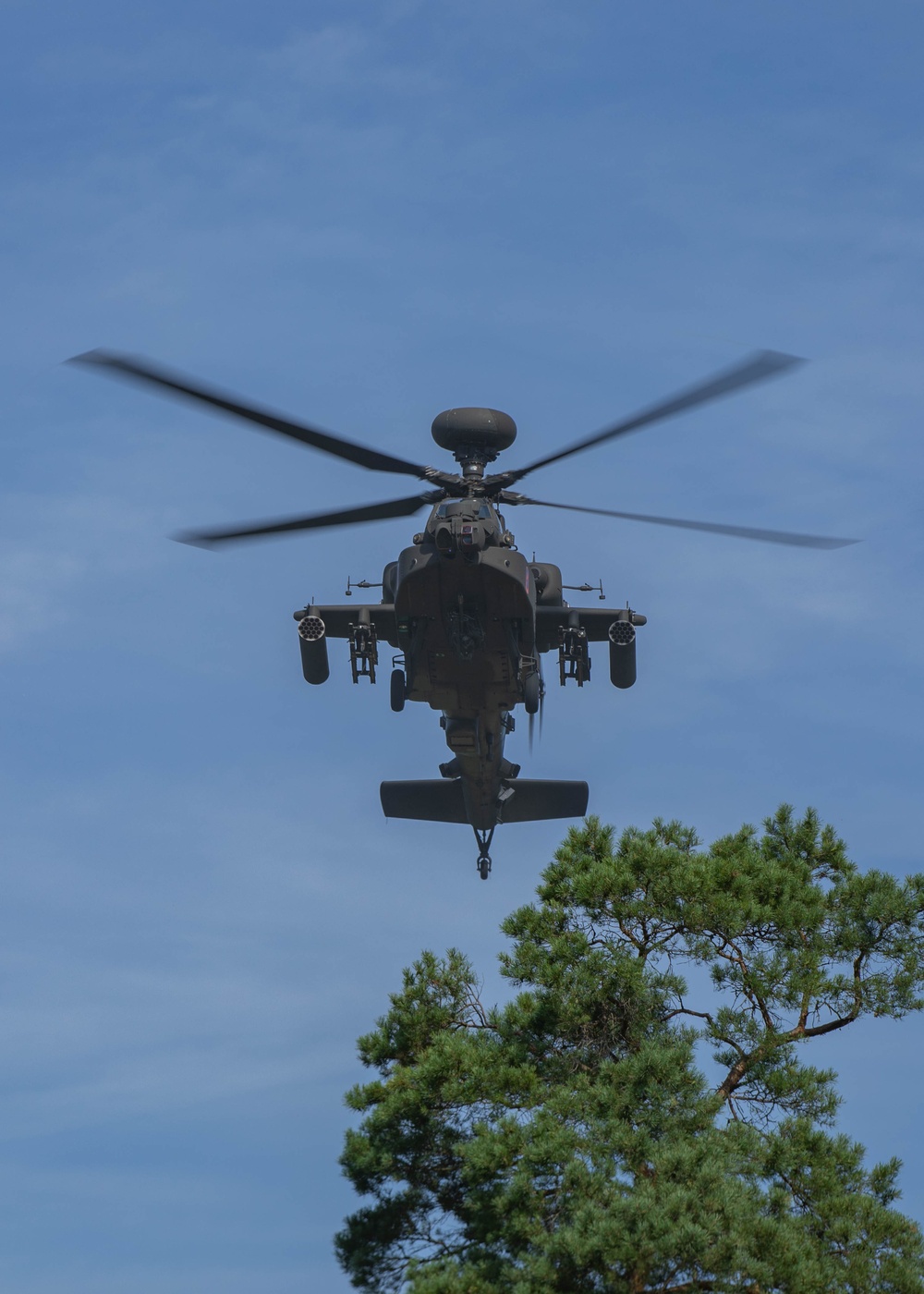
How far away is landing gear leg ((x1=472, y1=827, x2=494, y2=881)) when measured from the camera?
22484mm

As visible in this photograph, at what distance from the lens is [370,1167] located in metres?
18.1

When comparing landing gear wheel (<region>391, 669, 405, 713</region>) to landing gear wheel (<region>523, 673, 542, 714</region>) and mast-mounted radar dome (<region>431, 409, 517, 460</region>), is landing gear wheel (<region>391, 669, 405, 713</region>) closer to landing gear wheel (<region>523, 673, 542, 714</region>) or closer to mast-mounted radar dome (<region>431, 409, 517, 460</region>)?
landing gear wheel (<region>523, 673, 542, 714</region>)

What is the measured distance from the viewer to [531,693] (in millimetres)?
20203

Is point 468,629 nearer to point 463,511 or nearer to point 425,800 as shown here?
point 463,511

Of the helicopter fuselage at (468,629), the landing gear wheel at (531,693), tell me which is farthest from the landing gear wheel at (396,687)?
the landing gear wheel at (531,693)

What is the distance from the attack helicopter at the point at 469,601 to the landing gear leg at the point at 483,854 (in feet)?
3.99

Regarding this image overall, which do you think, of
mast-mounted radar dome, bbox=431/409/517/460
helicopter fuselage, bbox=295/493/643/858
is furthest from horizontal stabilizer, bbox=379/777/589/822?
mast-mounted radar dome, bbox=431/409/517/460

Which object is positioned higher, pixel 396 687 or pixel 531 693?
pixel 396 687

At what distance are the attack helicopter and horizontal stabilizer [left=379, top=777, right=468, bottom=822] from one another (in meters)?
1.35

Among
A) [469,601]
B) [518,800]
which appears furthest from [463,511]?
[518,800]

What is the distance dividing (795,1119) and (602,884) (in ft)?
10.4

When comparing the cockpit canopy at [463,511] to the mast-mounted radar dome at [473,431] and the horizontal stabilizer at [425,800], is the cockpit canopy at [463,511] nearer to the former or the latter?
the mast-mounted radar dome at [473,431]

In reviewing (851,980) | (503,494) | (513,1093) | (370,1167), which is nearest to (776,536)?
(503,494)

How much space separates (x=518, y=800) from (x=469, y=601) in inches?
201
